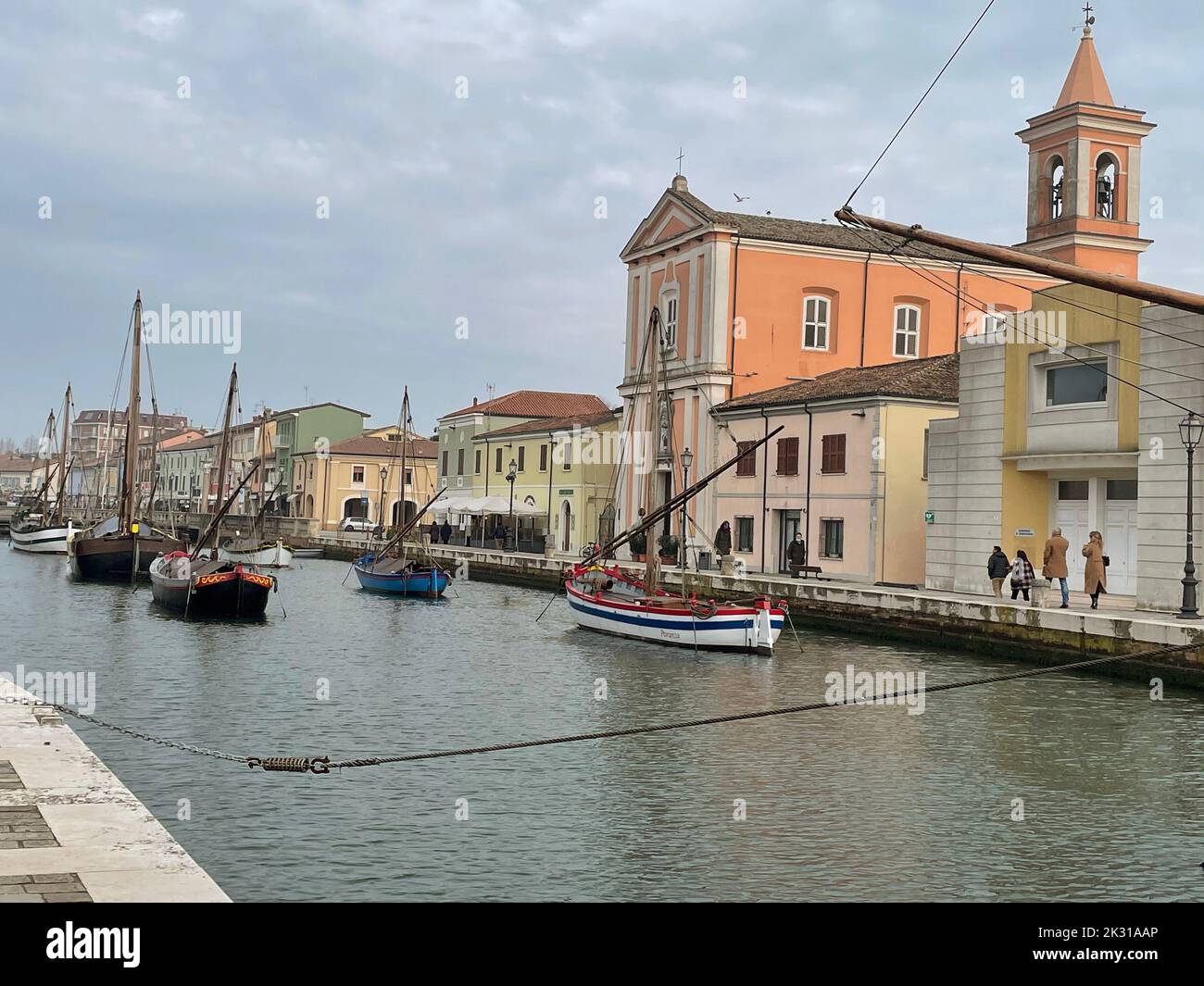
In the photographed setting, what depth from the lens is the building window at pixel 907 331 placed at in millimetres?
56844

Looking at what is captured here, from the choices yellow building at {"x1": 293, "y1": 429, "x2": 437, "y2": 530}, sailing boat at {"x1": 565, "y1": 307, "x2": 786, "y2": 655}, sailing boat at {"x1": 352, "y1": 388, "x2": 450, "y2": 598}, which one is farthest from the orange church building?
yellow building at {"x1": 293, "y1": 429, "x2": 437, "y2": 530}

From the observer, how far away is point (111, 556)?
51.9 meters

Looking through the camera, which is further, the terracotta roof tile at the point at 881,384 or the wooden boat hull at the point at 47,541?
the wooden boat hull at the point at 47,541

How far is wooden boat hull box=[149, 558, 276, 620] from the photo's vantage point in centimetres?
3797

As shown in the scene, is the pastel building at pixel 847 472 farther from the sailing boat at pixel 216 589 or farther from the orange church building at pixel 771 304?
the sailing boat at pixel 216 589

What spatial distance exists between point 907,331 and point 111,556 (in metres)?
34.4

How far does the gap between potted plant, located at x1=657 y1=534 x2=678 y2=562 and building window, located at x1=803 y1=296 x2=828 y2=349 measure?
11073 millimetres

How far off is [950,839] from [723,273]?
140 ft

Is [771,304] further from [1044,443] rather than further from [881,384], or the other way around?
[1044,443]

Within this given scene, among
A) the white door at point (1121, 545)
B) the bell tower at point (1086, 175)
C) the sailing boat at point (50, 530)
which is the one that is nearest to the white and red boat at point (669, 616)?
the white door at point (1121, 545)

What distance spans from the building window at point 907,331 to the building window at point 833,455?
13283mm

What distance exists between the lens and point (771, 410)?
4903cm

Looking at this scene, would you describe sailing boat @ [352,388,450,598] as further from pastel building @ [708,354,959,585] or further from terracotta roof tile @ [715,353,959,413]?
terracotta roof tile @ [715,353,959,413]
